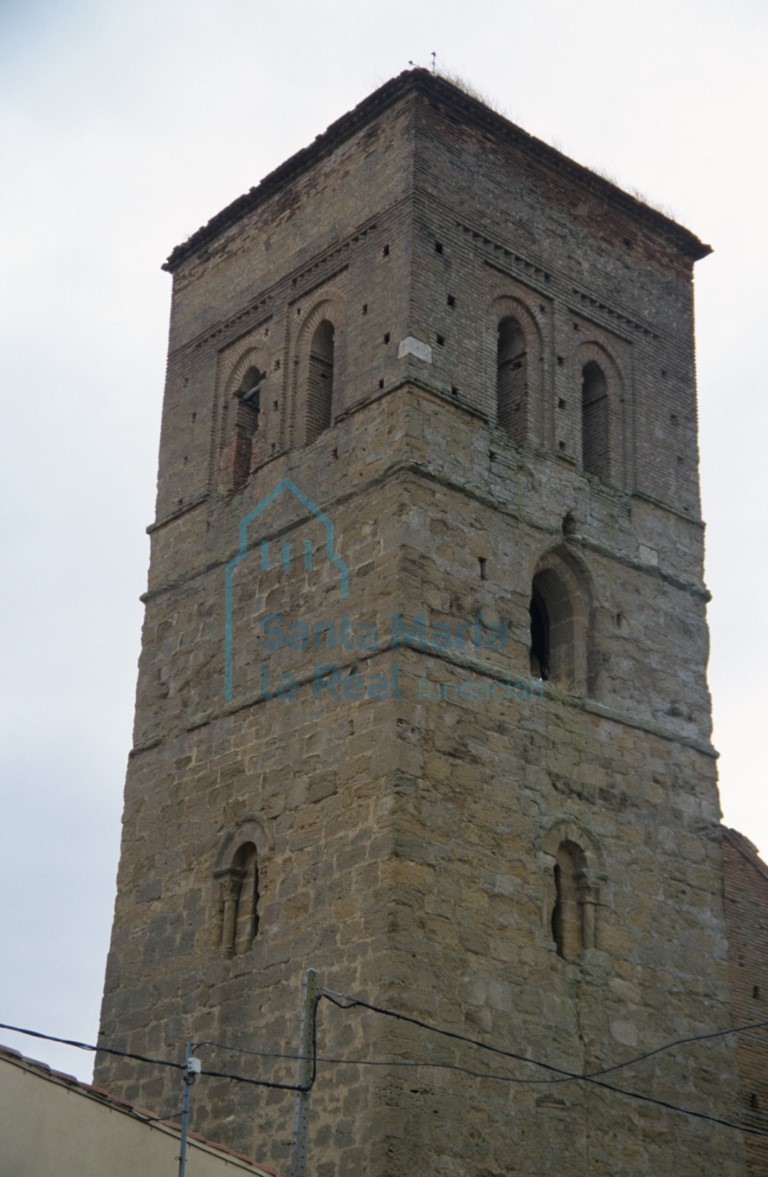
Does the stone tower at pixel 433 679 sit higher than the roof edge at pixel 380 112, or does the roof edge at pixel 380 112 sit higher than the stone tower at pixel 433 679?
the roof edge at pixel 380 112

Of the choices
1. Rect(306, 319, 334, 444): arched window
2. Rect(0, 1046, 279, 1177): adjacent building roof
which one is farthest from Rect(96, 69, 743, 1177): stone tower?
Rect(0, 1046, 279, 1177): adjacent building roof

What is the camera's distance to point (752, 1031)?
64.2ft

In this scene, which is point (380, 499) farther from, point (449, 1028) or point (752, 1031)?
point (752, 1031)

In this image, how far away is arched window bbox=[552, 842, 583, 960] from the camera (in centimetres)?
1845

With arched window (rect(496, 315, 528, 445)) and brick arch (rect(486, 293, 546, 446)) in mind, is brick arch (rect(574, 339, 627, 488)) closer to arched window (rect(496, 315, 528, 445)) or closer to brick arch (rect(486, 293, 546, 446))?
brick arch (rect(486, 293, 546, 446))

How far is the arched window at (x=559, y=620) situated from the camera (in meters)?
20.1

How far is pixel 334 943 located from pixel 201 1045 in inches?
Answer: 69.5

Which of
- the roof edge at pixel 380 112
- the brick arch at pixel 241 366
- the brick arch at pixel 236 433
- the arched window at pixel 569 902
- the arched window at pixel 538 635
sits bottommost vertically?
the arched window at pixel 569 902

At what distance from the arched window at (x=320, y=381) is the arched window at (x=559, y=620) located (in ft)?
9.38

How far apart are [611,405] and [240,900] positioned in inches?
279

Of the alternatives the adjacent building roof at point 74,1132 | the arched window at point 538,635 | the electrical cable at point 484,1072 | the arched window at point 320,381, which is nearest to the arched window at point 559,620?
the arched window at point 538,635

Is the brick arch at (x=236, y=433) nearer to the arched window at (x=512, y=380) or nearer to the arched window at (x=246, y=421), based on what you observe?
the arched window at (x=246, y=421)

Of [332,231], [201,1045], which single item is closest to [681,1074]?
[201,1045]

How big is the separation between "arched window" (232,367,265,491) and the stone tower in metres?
0.07
